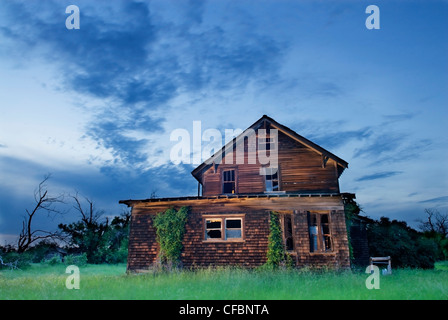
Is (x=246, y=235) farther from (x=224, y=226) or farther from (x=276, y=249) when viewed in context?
(x=276, y=249)

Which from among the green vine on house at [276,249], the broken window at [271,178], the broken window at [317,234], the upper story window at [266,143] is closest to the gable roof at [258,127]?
the upper story window at [266,143]

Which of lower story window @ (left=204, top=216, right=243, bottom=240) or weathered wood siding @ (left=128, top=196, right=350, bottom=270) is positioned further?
lower story window @ (left=204, top=216, right=243, bottom=240)

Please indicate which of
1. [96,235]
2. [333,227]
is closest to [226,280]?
[333,227]

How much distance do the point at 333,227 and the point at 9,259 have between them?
27.8m

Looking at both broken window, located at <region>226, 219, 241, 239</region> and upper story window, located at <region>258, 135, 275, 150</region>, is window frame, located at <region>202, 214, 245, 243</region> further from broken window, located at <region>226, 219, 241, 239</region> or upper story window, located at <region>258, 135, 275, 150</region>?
upper story window, located at <region>258, 135, 275, 150</region>

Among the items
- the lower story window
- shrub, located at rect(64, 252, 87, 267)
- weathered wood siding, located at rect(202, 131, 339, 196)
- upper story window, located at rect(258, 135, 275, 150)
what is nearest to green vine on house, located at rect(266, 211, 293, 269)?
the lower story window

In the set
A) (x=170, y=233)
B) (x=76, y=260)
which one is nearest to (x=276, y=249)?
(x=170, y=233)

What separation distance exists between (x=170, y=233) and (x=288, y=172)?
8324 mm

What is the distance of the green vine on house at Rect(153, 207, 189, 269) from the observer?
17.0 meters

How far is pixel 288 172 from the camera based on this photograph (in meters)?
19.1

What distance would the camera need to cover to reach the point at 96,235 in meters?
35.3

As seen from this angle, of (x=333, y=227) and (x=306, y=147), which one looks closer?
(x=333, y=227)
